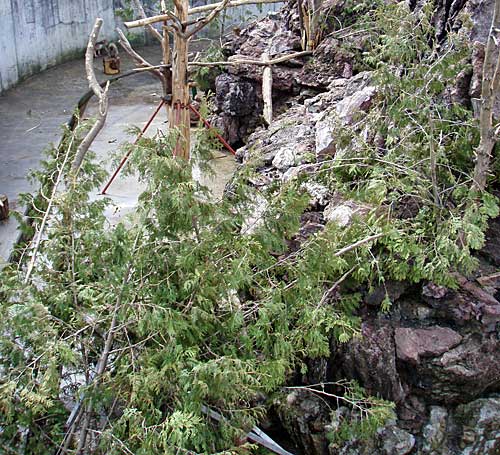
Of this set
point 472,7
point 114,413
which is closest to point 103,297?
point 114,413

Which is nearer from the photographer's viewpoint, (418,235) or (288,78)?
(418,235)

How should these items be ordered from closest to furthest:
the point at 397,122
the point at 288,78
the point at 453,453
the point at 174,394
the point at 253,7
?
the point at 174,394 → the point at 453,453 → the point at 397,122 → the point at 288,78 → the point at 253,7

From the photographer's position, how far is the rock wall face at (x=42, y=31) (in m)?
8.98

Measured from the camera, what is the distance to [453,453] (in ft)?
10.1

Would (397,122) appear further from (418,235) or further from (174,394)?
(174,394)

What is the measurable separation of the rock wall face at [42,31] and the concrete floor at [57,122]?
196 mm

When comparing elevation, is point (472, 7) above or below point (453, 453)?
above

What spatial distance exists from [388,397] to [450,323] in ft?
1.51

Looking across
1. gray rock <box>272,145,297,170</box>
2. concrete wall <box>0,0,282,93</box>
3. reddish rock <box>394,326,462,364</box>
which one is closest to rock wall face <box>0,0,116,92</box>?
concrete wall <box>0,0,282,93</box>

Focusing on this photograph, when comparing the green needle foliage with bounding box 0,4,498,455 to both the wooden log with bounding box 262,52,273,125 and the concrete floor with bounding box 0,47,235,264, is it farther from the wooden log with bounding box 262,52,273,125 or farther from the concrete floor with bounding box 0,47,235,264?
the wooden log with bounding box 262,52,273,125

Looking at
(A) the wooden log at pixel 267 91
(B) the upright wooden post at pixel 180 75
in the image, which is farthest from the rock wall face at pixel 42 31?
(B) the upright wooden post at pixel 180 75

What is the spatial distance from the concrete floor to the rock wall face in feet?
0.64

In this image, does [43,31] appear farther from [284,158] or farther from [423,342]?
[423,342]

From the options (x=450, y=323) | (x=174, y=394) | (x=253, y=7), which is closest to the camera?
(x=174, y=394)
